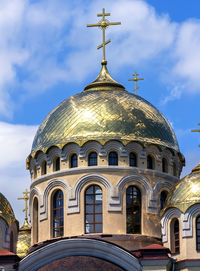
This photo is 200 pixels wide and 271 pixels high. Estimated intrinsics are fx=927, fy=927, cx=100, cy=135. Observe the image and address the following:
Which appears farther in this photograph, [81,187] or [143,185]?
[143,185]

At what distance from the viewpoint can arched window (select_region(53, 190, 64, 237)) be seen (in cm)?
3070

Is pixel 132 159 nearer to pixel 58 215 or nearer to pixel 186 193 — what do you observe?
pixel 186 193

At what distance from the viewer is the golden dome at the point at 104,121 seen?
31.2 metres

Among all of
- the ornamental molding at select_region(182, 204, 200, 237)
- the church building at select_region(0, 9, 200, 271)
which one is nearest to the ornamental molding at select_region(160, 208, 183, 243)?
the church building at select_region(0, 9, 200, 271)

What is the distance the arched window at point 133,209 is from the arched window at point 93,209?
3.03 ft

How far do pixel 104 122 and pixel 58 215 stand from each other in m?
3.49

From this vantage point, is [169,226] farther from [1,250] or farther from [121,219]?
[1,250]

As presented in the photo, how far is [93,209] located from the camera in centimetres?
3033

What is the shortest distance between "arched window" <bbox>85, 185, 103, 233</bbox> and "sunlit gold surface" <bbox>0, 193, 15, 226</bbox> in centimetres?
260

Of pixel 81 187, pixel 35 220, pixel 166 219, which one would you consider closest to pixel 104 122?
pixel 81 187

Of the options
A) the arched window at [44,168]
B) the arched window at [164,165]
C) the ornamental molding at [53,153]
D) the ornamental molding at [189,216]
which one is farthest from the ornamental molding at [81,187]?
the ornamental molding at [189,216]

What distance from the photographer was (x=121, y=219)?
30.1 metres

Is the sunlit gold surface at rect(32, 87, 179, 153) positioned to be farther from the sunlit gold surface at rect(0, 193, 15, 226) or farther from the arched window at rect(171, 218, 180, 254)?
the arched window at rect(171, 218, 180, 254)

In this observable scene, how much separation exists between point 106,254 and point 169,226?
7.37 feet
